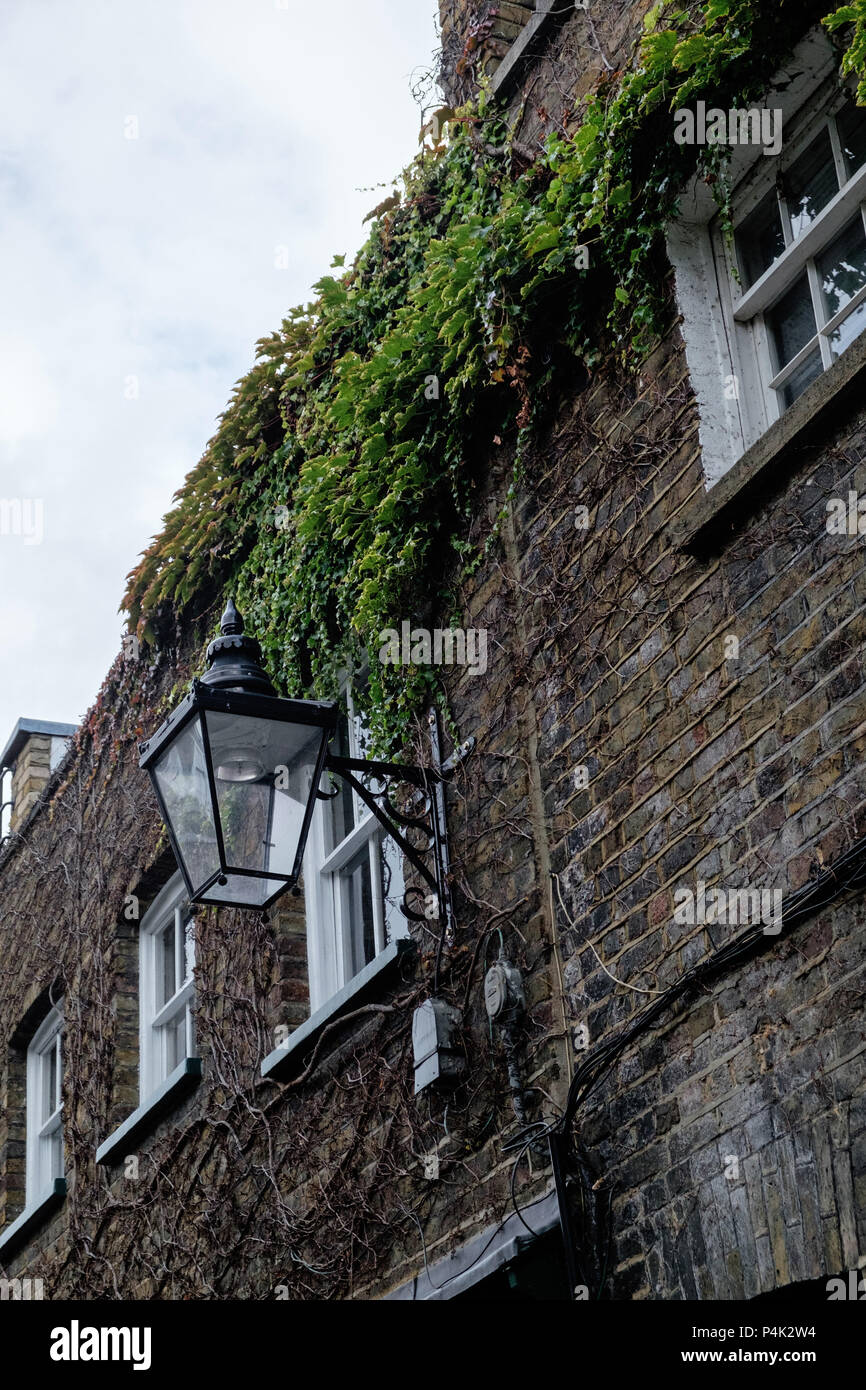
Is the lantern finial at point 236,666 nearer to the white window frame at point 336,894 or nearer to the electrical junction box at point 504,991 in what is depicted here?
the white window frame at point 336,894

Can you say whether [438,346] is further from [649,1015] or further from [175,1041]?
[175,1041]

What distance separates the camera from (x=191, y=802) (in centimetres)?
634

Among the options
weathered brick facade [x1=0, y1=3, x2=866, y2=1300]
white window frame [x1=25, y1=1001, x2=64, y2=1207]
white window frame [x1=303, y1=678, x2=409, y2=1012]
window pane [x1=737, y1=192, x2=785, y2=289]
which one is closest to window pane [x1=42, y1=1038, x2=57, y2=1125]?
white window frame [x1=25, y1=1001, x2=64, y2=1207]

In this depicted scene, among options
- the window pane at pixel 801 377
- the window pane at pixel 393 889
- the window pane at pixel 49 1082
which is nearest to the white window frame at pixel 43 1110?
the window pane at pixel 49 1082

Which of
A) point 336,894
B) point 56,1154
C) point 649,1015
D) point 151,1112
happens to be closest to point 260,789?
point 649,1015

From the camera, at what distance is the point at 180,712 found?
21.0 feet

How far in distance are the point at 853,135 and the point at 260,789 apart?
2904mm

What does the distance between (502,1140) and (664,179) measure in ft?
10.8

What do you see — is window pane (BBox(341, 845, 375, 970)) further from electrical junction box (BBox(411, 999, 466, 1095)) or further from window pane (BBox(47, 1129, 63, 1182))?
window pane (BBox(47, 1129, 63, 1182))

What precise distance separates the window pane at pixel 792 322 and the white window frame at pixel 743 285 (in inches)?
1.1

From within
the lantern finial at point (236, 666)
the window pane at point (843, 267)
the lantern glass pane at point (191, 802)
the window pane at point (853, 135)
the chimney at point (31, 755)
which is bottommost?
the lantern glass pane at point (191, 802)

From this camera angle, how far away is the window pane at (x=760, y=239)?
601cm
